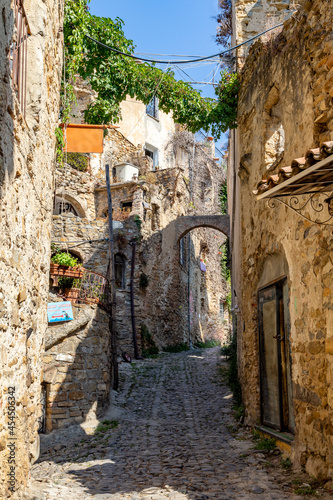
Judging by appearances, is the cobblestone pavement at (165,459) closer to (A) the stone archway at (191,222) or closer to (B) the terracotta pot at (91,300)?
(B) the terracotta pot at (91,300)

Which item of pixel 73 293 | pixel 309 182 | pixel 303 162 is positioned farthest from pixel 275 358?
pixel 73 293

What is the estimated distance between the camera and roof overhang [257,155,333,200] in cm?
366

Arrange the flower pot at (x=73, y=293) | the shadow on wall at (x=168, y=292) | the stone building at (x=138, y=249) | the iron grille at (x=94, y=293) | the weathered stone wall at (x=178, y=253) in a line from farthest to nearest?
1. the weathered stone wall at (x=178, y=253)
2. the shadow on wall at (x=168, y=292)
3. the flower pot at (x=73, y=293)
4. the iron grille at (x=94, y=293)
5. the stone building at (x=138, y=249)

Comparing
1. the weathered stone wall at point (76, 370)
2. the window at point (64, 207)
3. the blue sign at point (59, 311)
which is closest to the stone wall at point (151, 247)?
the window at point (64, 207)

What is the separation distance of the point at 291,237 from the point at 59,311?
4776mm

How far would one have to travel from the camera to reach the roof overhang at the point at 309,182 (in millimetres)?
3662

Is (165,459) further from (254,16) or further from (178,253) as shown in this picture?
(178,253)

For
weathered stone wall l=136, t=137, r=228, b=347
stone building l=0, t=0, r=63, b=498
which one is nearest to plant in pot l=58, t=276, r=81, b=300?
stone building l=0, t=0, r=63, b=498

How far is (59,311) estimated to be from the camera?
862 centimetres

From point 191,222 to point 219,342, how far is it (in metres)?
8.04

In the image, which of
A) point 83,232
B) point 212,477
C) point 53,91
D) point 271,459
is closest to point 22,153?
point 53,91

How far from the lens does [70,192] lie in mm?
18922

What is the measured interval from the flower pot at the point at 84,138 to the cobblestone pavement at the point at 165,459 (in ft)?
14.6

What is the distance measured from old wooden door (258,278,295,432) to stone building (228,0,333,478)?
0.5 inches
